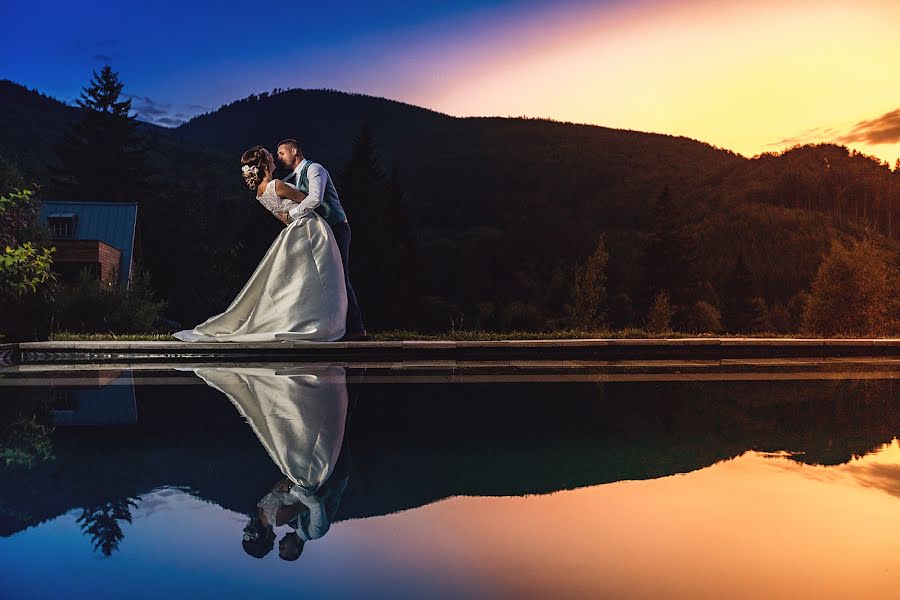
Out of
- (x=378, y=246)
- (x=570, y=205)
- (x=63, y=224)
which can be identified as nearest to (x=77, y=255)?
(x=63, y=224)

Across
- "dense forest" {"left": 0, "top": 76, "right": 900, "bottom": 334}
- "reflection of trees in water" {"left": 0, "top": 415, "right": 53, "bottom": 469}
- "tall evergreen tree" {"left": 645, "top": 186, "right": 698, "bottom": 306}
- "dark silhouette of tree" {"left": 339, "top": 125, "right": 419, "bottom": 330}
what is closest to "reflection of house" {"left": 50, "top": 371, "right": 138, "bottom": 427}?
"reflection of trees in water" {"left": 0, "top": 415, "right": 53, "bottom": 469}

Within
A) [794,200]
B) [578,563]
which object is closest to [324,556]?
[578,563]

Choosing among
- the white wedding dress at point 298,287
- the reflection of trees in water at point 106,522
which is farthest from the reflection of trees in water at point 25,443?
the white wedding dress at point 298,287

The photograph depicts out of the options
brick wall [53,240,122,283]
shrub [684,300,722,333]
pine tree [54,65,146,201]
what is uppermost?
pine tree [54,65,146,201]

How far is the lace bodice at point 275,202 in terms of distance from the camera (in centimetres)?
1053

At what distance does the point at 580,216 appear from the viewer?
8844cm

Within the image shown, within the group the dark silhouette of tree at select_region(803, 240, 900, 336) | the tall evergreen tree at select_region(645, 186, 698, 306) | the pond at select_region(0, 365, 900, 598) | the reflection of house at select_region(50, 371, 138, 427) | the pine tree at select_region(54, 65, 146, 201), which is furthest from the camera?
the tall evergreen tree at select_region(645, 186, 698, 306)

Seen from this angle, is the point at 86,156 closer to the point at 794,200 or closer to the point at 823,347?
the point at 823,347

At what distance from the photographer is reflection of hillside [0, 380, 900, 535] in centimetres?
400

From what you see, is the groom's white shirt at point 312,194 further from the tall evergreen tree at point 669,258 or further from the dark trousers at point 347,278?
the tall evergreen tree at point 669,258

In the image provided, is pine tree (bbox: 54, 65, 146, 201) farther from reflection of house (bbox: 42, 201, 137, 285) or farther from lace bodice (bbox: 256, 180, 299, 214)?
lace bodice (bbox: 256, 180, 299, 214)

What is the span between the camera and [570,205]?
88.8 meters

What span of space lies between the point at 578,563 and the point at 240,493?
5.49ft

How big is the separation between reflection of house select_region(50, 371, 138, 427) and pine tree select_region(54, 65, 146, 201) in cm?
5456
